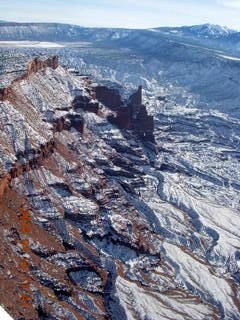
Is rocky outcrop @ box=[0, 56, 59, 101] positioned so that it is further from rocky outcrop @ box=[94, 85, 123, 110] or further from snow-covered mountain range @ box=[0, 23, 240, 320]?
rocky outcrop @ box=[94, 85, 123, 110]

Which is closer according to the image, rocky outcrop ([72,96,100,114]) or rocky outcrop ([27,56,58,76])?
rocky outcrop ([27,56,58,76])

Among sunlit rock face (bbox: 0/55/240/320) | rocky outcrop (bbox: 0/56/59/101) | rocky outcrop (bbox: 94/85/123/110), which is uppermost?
rocky outcrop (bbox: 0/56/59/101)

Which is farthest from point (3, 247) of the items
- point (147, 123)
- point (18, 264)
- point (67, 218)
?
point (147, 123)

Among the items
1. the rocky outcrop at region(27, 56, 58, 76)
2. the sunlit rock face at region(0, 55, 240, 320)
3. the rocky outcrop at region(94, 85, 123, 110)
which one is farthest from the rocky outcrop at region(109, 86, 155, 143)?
the rocky outcrop at region(27, 56, 58, 76)

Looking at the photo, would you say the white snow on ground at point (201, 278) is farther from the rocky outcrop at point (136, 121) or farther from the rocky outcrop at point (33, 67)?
the rocky outcrop at point (136, 121)

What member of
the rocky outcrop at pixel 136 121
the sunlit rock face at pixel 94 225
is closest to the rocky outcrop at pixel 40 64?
the sunlit rock face at pixel 94 225

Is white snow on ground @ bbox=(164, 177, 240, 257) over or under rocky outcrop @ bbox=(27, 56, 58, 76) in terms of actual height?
under

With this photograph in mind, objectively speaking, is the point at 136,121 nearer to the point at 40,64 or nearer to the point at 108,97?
the point at 108,97

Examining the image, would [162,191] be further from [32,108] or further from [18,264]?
[18,264]

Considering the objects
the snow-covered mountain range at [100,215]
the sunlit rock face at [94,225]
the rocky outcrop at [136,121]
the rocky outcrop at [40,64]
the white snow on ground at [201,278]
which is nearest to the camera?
the sunlit rock face at [94,225]
